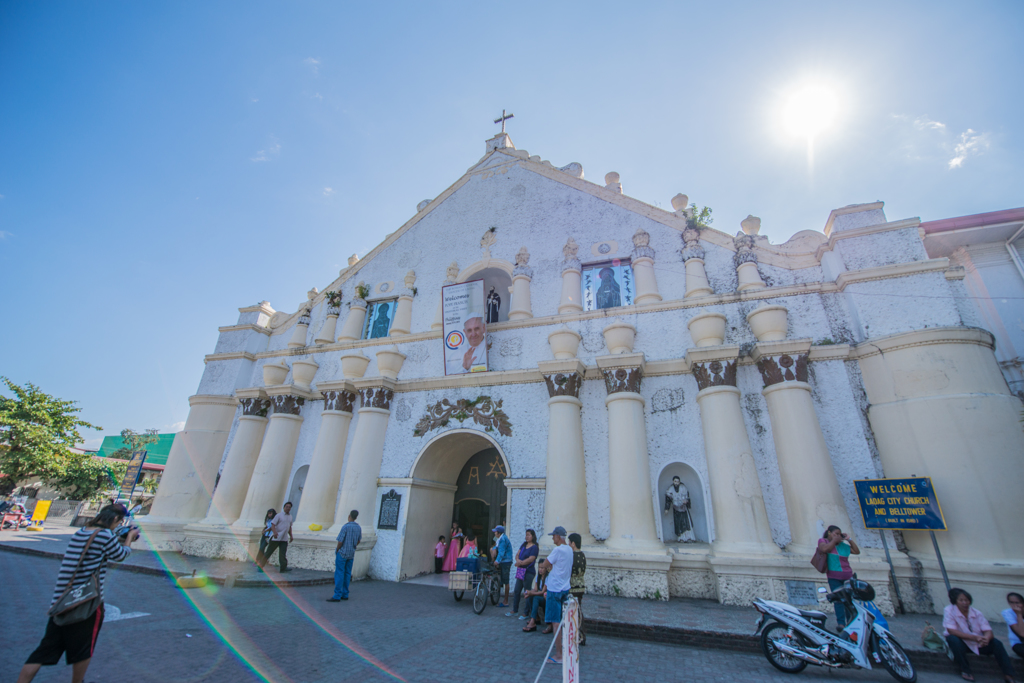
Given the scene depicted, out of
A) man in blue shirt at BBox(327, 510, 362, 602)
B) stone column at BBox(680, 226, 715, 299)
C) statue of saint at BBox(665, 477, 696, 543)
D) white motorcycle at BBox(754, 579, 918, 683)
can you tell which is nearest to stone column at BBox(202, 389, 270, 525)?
man in blue shirt at BBox(327, 510, 362, 602)

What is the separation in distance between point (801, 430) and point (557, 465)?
192 inches

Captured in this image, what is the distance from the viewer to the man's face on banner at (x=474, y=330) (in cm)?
1191

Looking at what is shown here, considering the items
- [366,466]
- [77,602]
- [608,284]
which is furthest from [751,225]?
[77,602]

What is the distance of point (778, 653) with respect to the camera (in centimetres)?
527

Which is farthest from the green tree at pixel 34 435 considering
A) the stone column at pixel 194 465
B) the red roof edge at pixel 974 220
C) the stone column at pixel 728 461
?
the red roof edge at pixel 974 220

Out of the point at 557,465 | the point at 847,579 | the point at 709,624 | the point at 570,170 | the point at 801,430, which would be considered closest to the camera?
the point at 847,579

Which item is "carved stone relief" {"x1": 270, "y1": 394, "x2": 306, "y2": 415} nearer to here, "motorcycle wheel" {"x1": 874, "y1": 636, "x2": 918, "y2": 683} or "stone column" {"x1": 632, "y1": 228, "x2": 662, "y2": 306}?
"stone column" {"x1": 632, "y1": 228, "x2": 662, "y2": 306}

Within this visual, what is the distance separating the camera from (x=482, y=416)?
1138 centimetres

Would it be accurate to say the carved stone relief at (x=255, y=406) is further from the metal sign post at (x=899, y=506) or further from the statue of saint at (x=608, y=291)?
the metal sign post at (x=899, y=506)

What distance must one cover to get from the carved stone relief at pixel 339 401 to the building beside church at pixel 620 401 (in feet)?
0.20

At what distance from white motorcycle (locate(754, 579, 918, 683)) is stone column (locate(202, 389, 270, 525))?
13.0 metres

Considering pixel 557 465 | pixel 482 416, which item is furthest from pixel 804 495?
pixel 482 416

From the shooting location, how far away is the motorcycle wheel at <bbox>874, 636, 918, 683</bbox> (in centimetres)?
483

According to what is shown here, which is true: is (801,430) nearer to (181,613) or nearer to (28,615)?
(181,613)
